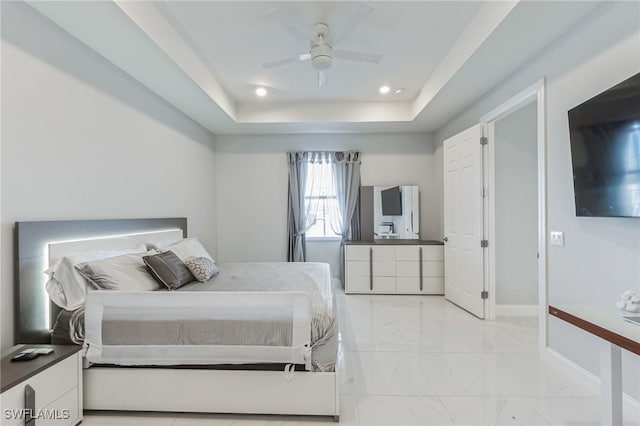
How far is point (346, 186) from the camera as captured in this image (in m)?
5.12

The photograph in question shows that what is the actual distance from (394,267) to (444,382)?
96.2 inches

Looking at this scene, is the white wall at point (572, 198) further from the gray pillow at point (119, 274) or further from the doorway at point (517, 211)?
the gray pillow at point (119, 274)

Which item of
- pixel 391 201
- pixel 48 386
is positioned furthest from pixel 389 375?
pixel 391 201

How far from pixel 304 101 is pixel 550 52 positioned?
115 inches

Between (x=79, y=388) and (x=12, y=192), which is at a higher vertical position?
(x=12, y=192)

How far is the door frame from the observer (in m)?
2.55

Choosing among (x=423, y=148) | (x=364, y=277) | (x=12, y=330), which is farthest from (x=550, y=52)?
(x=12, y=330)

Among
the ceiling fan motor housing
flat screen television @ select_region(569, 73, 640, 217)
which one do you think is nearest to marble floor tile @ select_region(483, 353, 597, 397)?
flat screen television @ select_region(569, 73, 640, 217)

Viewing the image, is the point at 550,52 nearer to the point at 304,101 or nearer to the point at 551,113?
the point at 551,113

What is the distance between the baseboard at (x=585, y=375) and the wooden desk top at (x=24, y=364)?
3307 mm

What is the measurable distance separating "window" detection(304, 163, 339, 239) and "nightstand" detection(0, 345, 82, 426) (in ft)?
12.2

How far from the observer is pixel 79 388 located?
1.78 metres

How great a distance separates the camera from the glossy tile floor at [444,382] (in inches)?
72.6

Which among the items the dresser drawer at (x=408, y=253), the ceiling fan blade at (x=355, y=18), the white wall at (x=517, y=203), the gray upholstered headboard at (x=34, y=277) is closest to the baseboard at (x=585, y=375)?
the white wall at (x=517, y=203)
